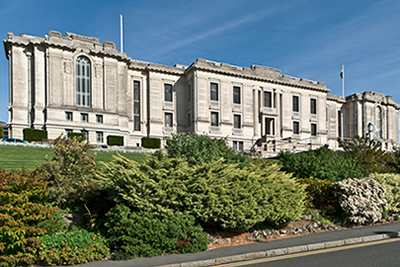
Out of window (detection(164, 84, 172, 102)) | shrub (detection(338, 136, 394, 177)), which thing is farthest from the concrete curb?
window (detection(164, 84, 172, 102))

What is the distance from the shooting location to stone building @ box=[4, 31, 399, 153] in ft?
128

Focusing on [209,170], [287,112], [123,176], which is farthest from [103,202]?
[287,112]

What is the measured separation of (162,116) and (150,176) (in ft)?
130

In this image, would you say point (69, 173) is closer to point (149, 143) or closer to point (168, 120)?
point (149, 143)

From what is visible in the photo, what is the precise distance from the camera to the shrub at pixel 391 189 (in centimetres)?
1196

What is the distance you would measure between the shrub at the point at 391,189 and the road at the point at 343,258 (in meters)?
4.03

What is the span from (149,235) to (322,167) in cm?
916

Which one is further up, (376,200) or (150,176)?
(150,176)

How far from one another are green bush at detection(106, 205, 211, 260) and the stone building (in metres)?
32.6

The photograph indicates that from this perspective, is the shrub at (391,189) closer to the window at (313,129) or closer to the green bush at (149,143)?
the green bush at (149,143)

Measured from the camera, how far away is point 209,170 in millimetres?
9297

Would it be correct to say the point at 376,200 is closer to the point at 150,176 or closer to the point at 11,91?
the point at 150,176

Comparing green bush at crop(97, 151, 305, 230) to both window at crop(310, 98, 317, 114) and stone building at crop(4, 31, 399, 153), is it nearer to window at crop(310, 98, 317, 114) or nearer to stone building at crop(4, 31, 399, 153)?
stone building at crop(4, 31, 399, 153)

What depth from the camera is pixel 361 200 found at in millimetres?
11047
